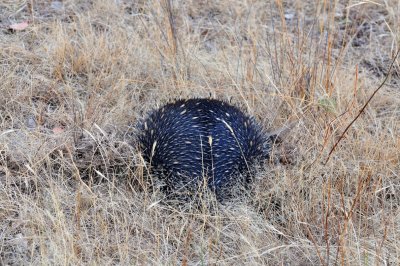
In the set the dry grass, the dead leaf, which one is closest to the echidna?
the dry grass

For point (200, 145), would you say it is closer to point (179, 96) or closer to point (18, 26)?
point (179, 96)

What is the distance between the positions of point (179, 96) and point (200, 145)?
793mm

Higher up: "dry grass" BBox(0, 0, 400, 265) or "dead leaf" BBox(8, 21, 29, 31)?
"dead leaf" BBox(8, 21, 29, 31)

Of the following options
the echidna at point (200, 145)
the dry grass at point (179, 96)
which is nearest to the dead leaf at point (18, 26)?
the dry grass at point (179, 96)

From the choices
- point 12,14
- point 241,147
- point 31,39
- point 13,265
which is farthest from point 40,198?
point 12,14

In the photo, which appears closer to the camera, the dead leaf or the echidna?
the echidna

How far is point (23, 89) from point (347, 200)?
2.03 metres

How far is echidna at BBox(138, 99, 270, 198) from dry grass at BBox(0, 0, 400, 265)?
0.36 ft

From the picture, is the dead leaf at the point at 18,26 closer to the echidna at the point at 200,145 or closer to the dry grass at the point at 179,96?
the dry grass at the point at 179,96

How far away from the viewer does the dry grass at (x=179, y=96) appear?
2412 millimetres

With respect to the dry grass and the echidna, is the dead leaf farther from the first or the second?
the echidna

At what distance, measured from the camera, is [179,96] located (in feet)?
11.1

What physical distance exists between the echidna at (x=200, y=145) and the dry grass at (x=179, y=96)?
109 millimetres

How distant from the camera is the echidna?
8.63 feet
